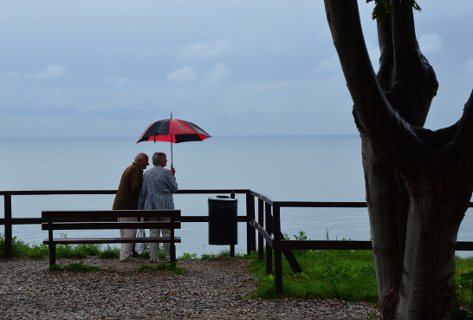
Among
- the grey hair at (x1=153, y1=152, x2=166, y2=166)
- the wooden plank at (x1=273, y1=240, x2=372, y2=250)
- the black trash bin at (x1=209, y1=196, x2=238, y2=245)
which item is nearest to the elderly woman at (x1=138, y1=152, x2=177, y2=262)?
the grey hair at (x1=153, y1=152, x2=166, y2=166)

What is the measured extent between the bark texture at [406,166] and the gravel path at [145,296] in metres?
1.69

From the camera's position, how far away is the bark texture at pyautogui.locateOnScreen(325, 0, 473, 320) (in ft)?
17.5

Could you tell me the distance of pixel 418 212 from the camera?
5.59 metres

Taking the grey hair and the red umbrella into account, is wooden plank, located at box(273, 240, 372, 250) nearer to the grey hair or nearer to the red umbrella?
the grey hair

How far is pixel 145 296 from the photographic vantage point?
358 inches

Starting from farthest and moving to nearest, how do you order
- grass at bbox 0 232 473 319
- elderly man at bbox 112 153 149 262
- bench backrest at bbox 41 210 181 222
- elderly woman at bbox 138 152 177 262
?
elderly man at bbox 112 153 149 262, elderly woman at bbox 138 152 177 262, bench backrest at bbox 41 210 181 222, grass at bbox 0 232 473 319

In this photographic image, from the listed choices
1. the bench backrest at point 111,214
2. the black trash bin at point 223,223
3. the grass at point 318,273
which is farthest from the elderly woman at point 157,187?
the grass at point 318,273

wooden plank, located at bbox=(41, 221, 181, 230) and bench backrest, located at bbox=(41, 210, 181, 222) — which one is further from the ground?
A: bench backrest, located at bbox=(41, 210, 181, 222)

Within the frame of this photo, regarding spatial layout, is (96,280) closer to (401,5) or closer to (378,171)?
(378,171)

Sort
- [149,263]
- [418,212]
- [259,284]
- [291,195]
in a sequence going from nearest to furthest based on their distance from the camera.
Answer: [418,212] → [259,284] → [149,263] → [291,195]

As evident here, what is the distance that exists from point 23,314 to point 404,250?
13.9 ft

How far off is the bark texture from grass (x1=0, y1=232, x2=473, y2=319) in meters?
1.07

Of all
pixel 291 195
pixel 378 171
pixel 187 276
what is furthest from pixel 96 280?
pixel 291 195

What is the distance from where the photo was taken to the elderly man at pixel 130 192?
1202 centimetres
